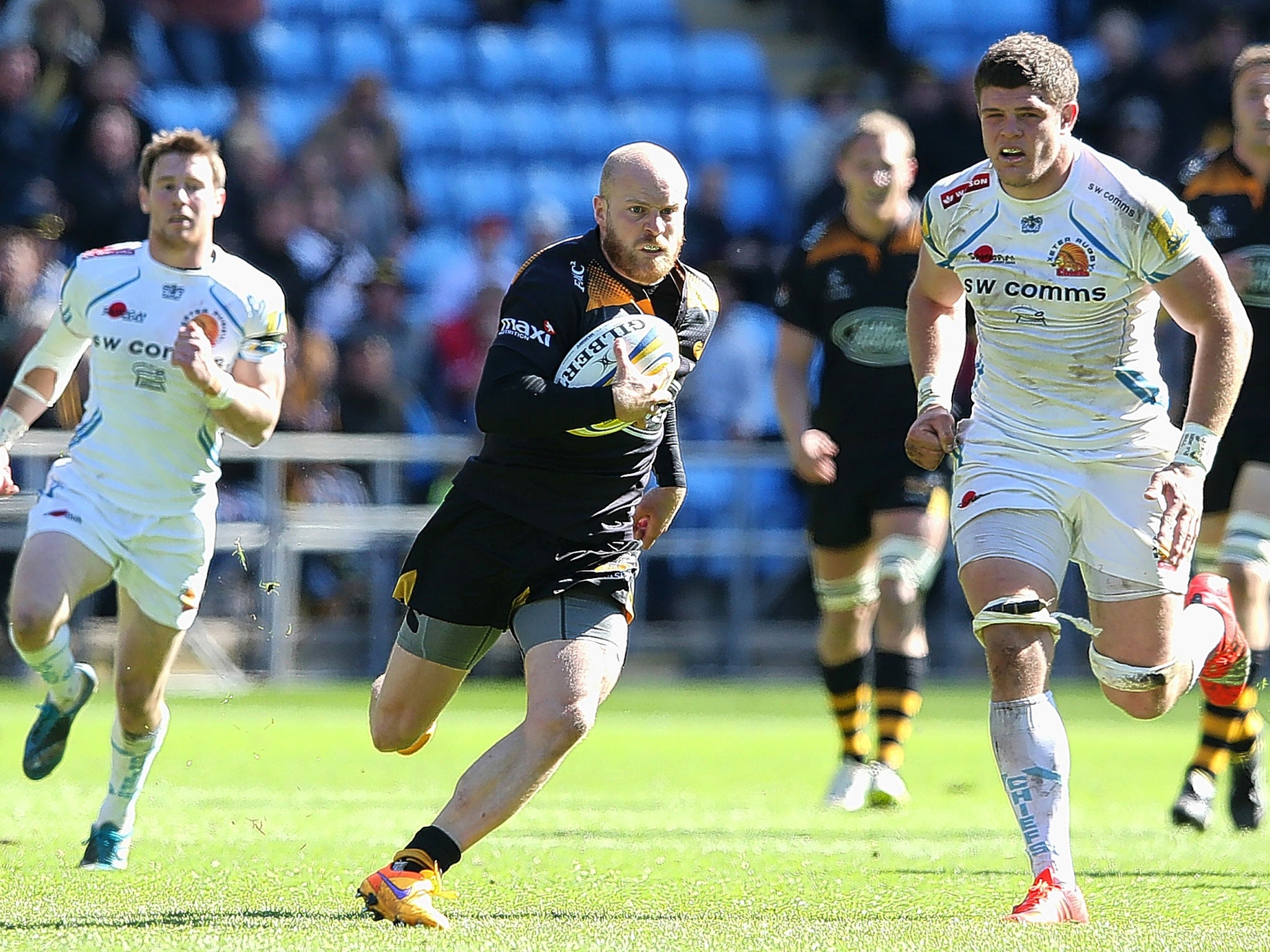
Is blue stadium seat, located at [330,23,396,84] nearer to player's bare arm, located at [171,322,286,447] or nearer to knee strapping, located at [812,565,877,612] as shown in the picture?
knee strapping, located at [812,565,877,612]

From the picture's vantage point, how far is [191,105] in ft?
65.8

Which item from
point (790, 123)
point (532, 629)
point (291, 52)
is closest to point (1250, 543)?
point (532, 629)

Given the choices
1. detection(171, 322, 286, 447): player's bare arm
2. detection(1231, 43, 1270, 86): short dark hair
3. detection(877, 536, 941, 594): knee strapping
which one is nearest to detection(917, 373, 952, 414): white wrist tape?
detection(171, 322, 286, 447): player's bare arm

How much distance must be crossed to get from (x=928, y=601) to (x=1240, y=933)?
405 inches

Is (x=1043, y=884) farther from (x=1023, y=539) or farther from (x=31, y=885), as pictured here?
(x=31, y=885)

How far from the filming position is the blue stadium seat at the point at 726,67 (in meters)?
22.6

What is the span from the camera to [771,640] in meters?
15.9

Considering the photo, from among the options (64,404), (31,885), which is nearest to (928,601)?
(64,404)

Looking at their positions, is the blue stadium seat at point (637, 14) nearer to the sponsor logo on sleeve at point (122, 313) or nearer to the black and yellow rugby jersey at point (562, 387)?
the sponsor logo on sleeve at point (122, 313)

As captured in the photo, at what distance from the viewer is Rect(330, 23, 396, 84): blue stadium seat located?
21656 mm

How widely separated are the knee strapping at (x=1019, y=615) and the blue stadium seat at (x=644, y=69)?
17.0 meters

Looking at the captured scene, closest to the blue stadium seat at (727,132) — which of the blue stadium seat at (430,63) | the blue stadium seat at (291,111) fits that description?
the blue stadium seat at (430,63)

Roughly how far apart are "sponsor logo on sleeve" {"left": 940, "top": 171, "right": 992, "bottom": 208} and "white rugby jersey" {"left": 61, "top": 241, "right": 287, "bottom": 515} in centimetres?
252

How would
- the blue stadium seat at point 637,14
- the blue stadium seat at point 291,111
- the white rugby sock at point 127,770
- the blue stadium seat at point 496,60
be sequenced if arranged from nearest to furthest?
1. the white rugby sock at point 127,770
2. the blue stadium seat at point 291,111
3. the blue stadium seat at point 496,60
4. the blue stadium seat at point 637,14
